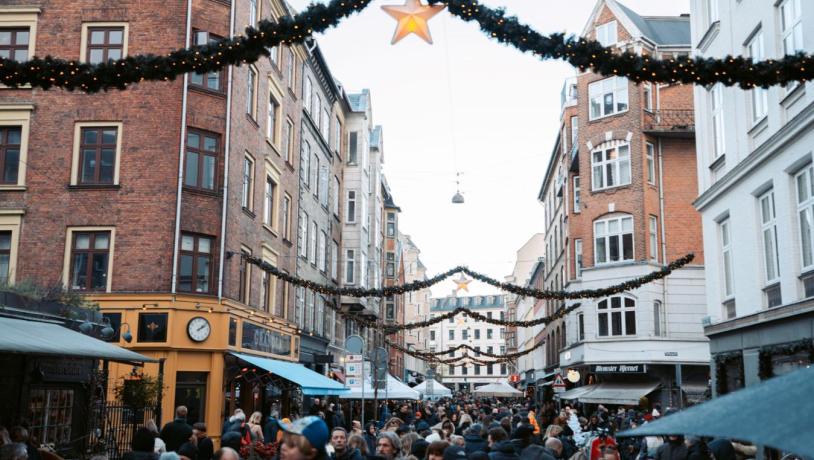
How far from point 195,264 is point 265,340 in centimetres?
544

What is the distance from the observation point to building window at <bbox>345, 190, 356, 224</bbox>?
46.6m

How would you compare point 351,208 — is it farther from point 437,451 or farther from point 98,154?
point 437,451

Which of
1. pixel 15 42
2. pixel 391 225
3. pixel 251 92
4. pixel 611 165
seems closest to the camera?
pixel 15 42

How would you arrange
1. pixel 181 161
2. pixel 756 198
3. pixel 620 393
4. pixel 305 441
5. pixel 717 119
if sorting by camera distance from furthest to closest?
pixel 620 393 < pixel 181 161 < pixel 717 119 < pixel 756 198 < pixel 305 441

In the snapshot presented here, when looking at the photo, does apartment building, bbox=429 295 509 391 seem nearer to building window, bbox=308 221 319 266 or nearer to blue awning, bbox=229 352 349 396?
building window, bbox=308 221 319 266

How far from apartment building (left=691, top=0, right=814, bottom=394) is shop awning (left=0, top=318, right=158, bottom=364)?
10697mm

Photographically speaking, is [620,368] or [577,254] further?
[577,254]

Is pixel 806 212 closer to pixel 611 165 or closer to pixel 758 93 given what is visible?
pixel 758 93

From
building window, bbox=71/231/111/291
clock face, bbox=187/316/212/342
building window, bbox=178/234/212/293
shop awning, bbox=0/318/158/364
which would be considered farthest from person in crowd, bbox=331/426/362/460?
building window, bbox=71/231/111/291

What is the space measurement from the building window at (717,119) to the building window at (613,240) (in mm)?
15243

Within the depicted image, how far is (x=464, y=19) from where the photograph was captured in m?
9.87

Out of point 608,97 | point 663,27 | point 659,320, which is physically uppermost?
point 663,27

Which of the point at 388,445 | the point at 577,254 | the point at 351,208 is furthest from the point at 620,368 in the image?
the point at 388,445

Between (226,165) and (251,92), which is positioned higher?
(251,92)
